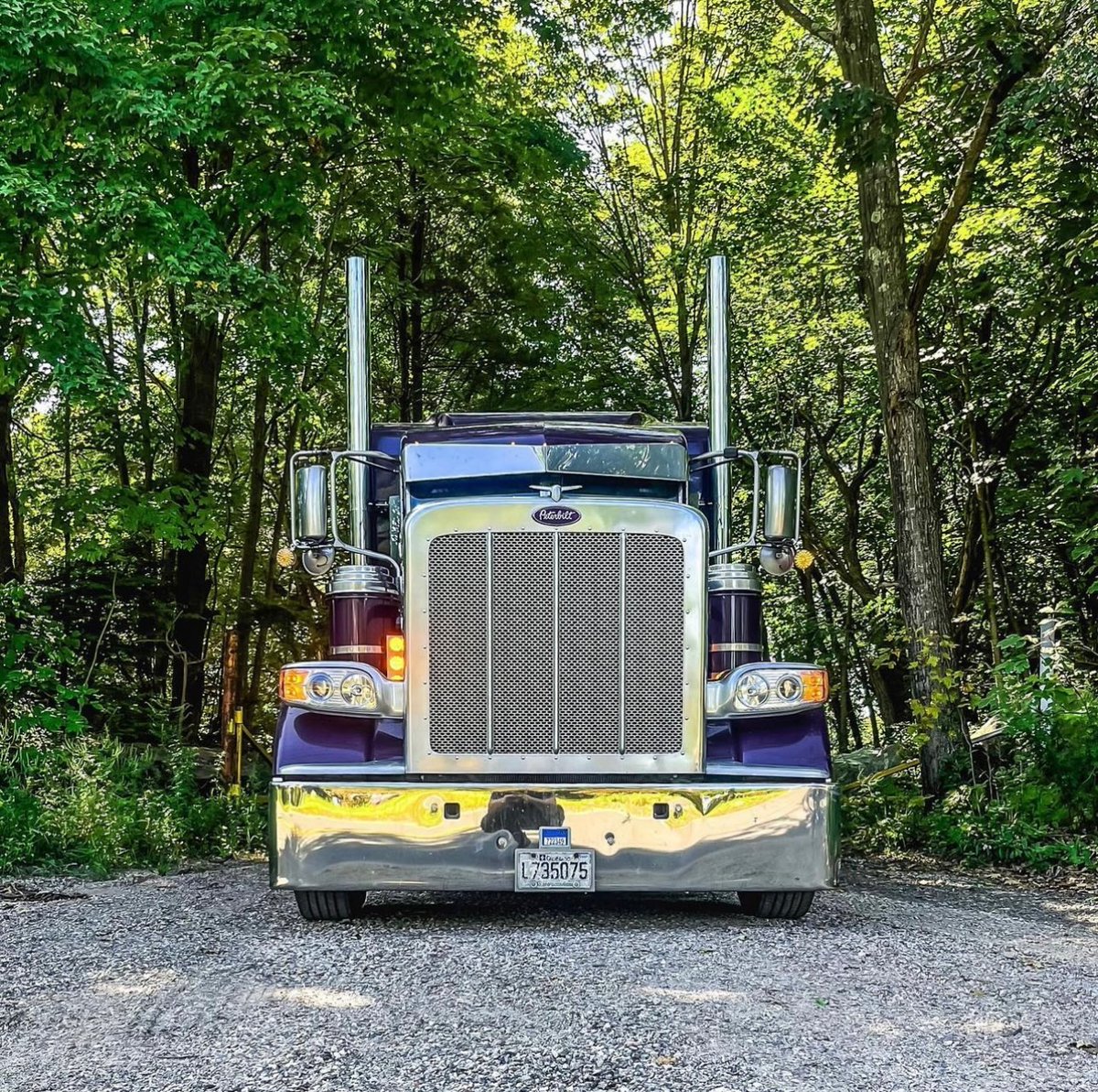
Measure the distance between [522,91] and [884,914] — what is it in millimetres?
16218

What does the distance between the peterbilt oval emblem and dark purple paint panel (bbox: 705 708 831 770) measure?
123 cm

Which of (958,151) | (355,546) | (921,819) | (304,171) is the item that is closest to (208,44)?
(304,171)

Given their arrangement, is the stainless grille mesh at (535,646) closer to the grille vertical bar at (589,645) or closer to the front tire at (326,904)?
the grille vertical bar at (589,645)

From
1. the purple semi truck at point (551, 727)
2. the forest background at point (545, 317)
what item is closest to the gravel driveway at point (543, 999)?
the purple semi truck at point (551, 727)

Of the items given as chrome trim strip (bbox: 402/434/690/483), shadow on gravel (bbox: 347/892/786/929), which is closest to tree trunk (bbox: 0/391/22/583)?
shadow on gravel (bbox: 347/892/786/929)

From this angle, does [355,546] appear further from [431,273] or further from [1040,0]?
[431,273]

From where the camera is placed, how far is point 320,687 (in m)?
6.64

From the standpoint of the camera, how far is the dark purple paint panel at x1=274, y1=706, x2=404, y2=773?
655 centimetres

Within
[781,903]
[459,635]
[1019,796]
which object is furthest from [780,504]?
[1019,796]

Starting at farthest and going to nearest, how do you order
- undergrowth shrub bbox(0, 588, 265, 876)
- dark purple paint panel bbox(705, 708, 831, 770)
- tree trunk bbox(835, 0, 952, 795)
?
tree trunk bbox(835, 0, 952, 795), undergrowth shrub bbox(0, 588, 265, 876), dark purple paint panel bbox(705, 708, 831, 770)

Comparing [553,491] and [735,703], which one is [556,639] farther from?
[735,703]

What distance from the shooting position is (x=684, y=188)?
20703 millimetres

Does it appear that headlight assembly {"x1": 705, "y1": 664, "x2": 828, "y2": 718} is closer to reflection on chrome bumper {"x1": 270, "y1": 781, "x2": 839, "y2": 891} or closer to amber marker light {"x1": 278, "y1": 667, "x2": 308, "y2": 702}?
reflection on chrome bumper {"x1": 270, "y1": 781, "x2": 839, "y2": 891}

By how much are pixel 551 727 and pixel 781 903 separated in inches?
60.6
